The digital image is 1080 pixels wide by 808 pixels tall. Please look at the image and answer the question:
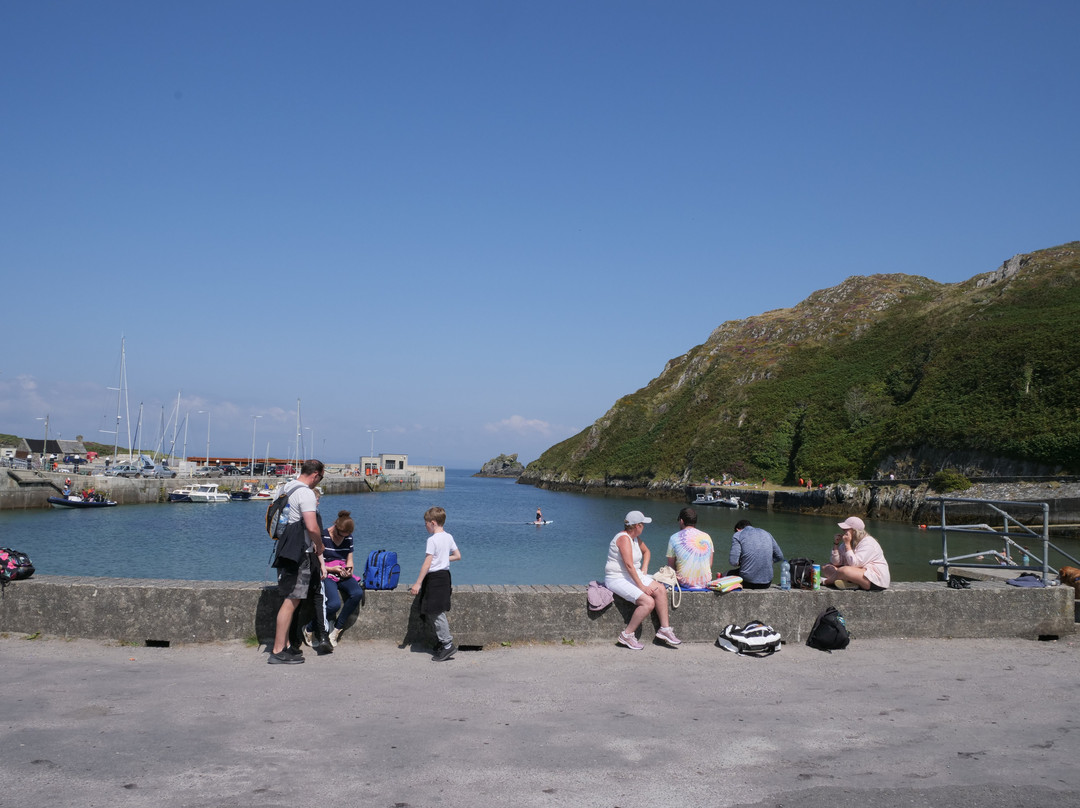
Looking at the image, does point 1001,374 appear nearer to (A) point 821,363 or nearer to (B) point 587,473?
(A) point 821,363

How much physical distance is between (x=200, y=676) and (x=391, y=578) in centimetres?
249

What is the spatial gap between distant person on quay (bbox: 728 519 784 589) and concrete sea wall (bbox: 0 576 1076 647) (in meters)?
0.41

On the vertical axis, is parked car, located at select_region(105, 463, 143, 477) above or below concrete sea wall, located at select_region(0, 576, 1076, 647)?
below

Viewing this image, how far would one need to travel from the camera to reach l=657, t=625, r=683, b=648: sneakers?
9.16 metres

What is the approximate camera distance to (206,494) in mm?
81750

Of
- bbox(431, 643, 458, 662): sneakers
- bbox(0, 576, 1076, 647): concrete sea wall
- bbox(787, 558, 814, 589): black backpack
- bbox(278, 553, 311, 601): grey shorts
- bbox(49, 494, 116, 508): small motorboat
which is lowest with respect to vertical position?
bbox(49, 494, 116, 508): small motorboat

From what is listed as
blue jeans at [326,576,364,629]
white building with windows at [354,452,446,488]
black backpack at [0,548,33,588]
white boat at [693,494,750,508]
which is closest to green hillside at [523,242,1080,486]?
white boat at [693,494,750,508]

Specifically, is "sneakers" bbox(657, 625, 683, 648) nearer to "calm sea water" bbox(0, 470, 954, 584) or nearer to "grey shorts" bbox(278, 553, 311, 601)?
"grey shorts" bbox(278, 553, 311, 601)

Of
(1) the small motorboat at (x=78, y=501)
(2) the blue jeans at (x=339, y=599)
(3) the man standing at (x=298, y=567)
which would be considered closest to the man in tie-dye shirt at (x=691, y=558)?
(2) the blue jeans at (x=339, y=599)

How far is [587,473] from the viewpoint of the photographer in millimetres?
151125

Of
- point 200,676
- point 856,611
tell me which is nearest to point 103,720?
point 200,676

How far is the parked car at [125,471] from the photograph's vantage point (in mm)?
86250

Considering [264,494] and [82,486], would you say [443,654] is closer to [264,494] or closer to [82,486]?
[82,486]

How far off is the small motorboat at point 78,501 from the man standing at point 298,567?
67.7 meters
